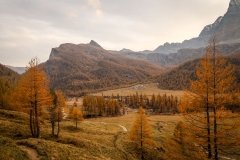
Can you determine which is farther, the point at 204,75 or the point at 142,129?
the point at 142,129

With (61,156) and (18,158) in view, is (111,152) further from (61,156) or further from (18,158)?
(18,158)

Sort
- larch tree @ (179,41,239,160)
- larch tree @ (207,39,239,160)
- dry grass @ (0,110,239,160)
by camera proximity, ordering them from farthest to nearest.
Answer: dry grass @ (0,110,239,160), larch tree @ (179,41,239,160), larch tree @ (207,39,239,160)

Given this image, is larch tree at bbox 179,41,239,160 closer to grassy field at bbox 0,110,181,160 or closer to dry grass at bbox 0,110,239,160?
dry grass at bbox 0,110,239,160

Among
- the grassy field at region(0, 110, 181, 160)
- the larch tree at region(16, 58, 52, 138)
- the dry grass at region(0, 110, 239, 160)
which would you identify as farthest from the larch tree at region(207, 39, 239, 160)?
the larch tree at region(16, 58, 52, 138)

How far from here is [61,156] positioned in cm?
4253

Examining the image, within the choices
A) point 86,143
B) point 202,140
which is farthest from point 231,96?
point 86,143

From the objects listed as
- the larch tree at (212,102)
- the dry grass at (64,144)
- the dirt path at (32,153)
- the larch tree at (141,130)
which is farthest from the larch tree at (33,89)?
the larch tree at (212,102)

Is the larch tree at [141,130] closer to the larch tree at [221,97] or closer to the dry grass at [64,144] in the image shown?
the dry grass at [64,144]

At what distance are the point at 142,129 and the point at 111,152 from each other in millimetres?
12819

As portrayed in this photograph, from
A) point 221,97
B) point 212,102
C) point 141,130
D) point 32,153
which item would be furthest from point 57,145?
point 221,97

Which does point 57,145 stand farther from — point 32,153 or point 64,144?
point 32,153

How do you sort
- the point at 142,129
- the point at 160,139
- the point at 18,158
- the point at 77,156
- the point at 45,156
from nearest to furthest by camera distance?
the point at 18,158 < the point at 45,156 < the point at 77,156 < the point at 142,129 < the point at 160,139

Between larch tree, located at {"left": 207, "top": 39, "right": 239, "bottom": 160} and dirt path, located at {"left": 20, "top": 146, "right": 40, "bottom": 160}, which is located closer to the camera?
larch tree, located at {"left": 207, "top": 39, "right": 239, "bottom": 160}

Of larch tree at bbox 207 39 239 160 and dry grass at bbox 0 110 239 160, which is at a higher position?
larch tree at bbox 207 39 239 160
